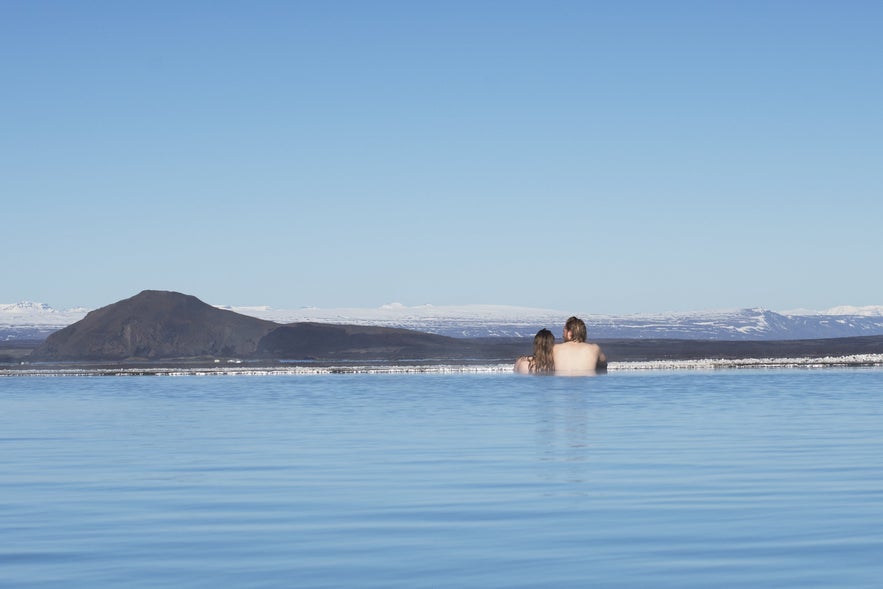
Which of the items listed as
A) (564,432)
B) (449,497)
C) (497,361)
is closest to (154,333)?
(497,361)

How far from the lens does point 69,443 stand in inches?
666

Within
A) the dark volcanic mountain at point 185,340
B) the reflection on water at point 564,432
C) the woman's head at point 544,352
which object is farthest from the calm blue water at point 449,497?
the dark volcanic mountain at point 185,340

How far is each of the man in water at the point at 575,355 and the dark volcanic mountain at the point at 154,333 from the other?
35685mm

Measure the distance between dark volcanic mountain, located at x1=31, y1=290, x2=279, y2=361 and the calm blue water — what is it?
44.6 m

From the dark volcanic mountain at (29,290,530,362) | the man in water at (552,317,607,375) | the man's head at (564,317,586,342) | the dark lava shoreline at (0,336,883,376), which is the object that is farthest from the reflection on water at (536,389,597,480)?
the dark volcanic mountain at (29,290,530,362)

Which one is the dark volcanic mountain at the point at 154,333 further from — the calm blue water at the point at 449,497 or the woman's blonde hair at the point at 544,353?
the calm blue water at the point at 449,497

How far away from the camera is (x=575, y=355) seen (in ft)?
107

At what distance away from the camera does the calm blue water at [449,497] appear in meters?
8.00

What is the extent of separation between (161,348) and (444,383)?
124 feet

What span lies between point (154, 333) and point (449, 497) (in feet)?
194

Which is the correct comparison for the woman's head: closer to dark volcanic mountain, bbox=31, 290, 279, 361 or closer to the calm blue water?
the calm blue water

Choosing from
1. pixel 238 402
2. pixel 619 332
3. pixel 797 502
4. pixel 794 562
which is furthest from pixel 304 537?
pixel 619 332

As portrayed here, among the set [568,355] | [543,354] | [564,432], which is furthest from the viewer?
[543,354]

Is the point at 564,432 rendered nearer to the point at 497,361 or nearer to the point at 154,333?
the point at 497,361
